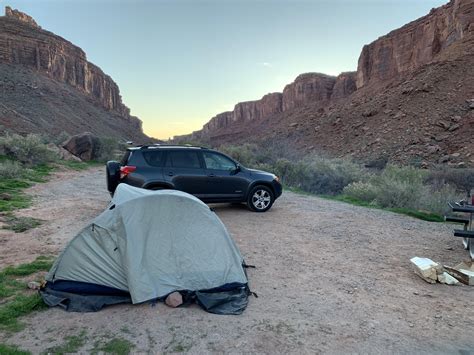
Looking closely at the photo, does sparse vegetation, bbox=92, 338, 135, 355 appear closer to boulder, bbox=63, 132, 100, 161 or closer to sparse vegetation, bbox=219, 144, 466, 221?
sparse vegetation, bbox=219, 144, 466, 221

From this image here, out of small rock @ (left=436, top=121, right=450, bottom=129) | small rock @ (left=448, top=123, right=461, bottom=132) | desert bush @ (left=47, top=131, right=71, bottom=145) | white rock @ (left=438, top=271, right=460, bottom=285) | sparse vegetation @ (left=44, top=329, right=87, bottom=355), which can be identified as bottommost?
sparse vegetation @ (left=44, top=329, right=87, bottom=355)

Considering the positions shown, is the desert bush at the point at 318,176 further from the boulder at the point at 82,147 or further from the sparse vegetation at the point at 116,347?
the boulder at the point at 82,147

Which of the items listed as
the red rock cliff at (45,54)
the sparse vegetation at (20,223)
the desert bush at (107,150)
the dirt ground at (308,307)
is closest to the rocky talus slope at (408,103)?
the dirt ground at (308,307)

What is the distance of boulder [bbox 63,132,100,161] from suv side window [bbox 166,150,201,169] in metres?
21.2

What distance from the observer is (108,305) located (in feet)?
14.6

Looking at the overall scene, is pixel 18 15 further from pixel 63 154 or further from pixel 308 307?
pixel 308 307

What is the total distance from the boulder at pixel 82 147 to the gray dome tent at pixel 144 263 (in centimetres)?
2519

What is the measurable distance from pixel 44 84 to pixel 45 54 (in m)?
8.60

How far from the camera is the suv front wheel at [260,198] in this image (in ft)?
33.0

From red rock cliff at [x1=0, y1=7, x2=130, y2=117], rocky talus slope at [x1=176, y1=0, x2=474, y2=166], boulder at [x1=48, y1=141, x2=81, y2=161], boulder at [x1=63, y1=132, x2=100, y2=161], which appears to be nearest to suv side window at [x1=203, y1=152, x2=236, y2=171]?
rocky talus slope at [x1=176, y1=0, x2=474, y2=166]

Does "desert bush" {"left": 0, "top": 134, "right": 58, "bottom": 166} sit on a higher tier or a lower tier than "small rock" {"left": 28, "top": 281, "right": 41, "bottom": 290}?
higher

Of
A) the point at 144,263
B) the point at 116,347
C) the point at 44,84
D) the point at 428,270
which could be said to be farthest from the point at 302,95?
the point at 116,347

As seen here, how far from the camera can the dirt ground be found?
3750 mm

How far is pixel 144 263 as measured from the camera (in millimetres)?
4695
